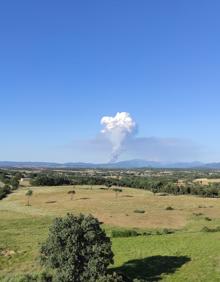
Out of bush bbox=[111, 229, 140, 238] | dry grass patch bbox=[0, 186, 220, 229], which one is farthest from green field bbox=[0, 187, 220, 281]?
bush bbox=[111, 229, 140, 238]

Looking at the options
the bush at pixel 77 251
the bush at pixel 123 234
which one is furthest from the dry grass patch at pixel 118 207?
the bush at pixel 77 251

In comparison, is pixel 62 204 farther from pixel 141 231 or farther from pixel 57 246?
pixel 57 246

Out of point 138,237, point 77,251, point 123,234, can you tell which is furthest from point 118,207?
point 77,251

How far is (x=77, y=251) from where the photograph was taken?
4469 centimetres

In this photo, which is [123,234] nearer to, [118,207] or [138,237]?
[138,237]

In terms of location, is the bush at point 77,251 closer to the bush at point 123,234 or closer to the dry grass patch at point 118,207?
the bush at point 123,234

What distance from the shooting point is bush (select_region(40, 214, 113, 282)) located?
43.6 m

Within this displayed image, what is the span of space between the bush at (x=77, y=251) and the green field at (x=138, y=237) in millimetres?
5072

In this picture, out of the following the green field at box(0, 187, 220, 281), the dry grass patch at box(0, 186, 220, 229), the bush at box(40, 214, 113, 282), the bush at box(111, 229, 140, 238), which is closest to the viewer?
the bush at box(40, 214, 113, 282)

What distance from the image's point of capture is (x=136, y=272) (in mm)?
49812

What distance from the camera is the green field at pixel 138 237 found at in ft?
165

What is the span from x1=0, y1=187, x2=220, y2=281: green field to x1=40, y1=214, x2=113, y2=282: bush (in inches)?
200

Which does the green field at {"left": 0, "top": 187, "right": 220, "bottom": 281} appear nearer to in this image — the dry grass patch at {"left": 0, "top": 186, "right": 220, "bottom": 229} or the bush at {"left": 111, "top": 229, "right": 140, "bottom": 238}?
the dry grass patch at {"left": 0, "top": 186, "right": 220, "bottom": 229}

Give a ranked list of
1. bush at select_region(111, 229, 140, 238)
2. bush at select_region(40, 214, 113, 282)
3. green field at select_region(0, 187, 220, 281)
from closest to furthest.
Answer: bush at select_region(40, 214, 113, 282) < green field at select_region(0, 187, 220, 281) < bush at select_region(111, 229, 140, 238)
